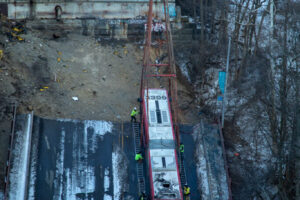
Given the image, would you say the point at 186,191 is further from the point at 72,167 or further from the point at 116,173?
the point at 72,167

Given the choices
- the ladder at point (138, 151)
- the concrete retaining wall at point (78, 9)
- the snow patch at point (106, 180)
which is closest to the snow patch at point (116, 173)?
Result: the snow patch at point (106, 180)

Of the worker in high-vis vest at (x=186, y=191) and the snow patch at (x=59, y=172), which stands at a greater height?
the snow patch at (x=59, y=172)

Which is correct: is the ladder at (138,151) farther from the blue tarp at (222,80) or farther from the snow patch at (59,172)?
the blue tarp at (222,80)

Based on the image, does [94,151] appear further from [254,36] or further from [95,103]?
[254,36]

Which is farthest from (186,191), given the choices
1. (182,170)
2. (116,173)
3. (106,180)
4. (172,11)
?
(172,11)

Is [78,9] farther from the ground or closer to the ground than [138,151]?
farther from the ground

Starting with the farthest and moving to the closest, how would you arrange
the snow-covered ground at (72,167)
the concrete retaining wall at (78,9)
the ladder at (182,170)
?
the concrete retaining wall at (78,9)
the ladder at (182,170)
the snow-covered ground at (72,167)

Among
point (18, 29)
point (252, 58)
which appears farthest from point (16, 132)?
point (252, 58)

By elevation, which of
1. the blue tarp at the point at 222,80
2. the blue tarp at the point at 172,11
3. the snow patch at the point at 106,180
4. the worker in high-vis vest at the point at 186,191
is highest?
the blue tarp at the point at 172,11

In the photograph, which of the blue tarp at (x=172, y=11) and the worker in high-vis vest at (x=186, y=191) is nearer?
the worker in high-vis vest at (x=186, y=191)

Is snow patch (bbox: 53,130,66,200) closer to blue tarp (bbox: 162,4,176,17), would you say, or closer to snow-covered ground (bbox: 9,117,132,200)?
snow-covered ground (bbox: 9,117,132,200)

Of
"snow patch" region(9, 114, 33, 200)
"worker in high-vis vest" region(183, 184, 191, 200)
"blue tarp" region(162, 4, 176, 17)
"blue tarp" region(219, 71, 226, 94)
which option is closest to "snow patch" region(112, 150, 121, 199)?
"worker in high-vis vest" region(183, 184, 191, 200)
